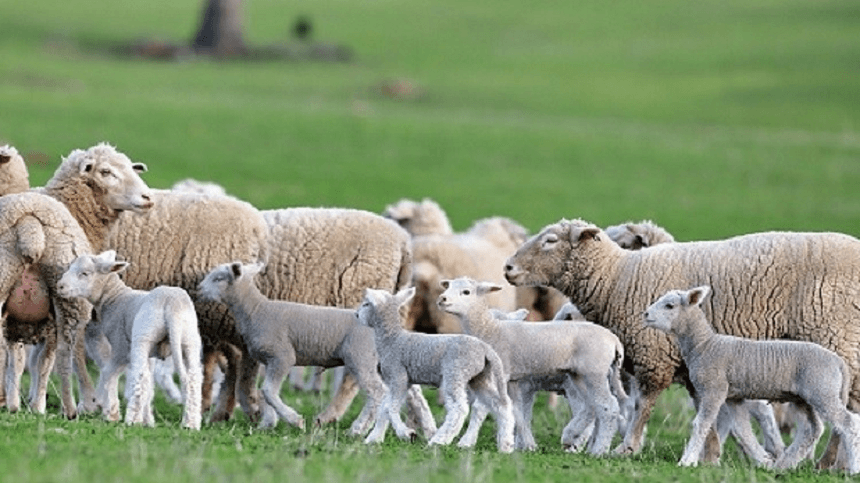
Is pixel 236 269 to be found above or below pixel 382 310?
above

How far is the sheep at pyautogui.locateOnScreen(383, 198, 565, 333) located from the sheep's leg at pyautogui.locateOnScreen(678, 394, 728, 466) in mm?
6172

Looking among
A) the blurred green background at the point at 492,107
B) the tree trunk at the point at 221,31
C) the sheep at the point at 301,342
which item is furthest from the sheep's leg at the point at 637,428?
the tree trunk at the point at 221,31

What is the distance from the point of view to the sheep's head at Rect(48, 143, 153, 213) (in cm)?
1380

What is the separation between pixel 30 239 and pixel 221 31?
42437 mm

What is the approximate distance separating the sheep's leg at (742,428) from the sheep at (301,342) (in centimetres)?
264

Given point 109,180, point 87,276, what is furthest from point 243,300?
point 109,180

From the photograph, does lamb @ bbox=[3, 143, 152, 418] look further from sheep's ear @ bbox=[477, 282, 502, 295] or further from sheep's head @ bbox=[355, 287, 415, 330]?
sheep's ear @ bbox=[477, 282, 502, 295]

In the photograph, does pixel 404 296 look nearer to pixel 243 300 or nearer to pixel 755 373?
pixel 243 300

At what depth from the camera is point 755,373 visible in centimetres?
1175

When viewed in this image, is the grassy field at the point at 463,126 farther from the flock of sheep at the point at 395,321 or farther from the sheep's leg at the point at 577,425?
the flock of sheep at the point at 395,321

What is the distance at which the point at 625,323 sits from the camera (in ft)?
44.8

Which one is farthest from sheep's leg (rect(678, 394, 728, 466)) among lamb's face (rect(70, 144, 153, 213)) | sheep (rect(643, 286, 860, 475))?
lamb's face (rect(70, 144, 153, 213))

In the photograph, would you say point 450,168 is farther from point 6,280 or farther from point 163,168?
point 6,280

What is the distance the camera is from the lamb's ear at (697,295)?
1227 centimetres
